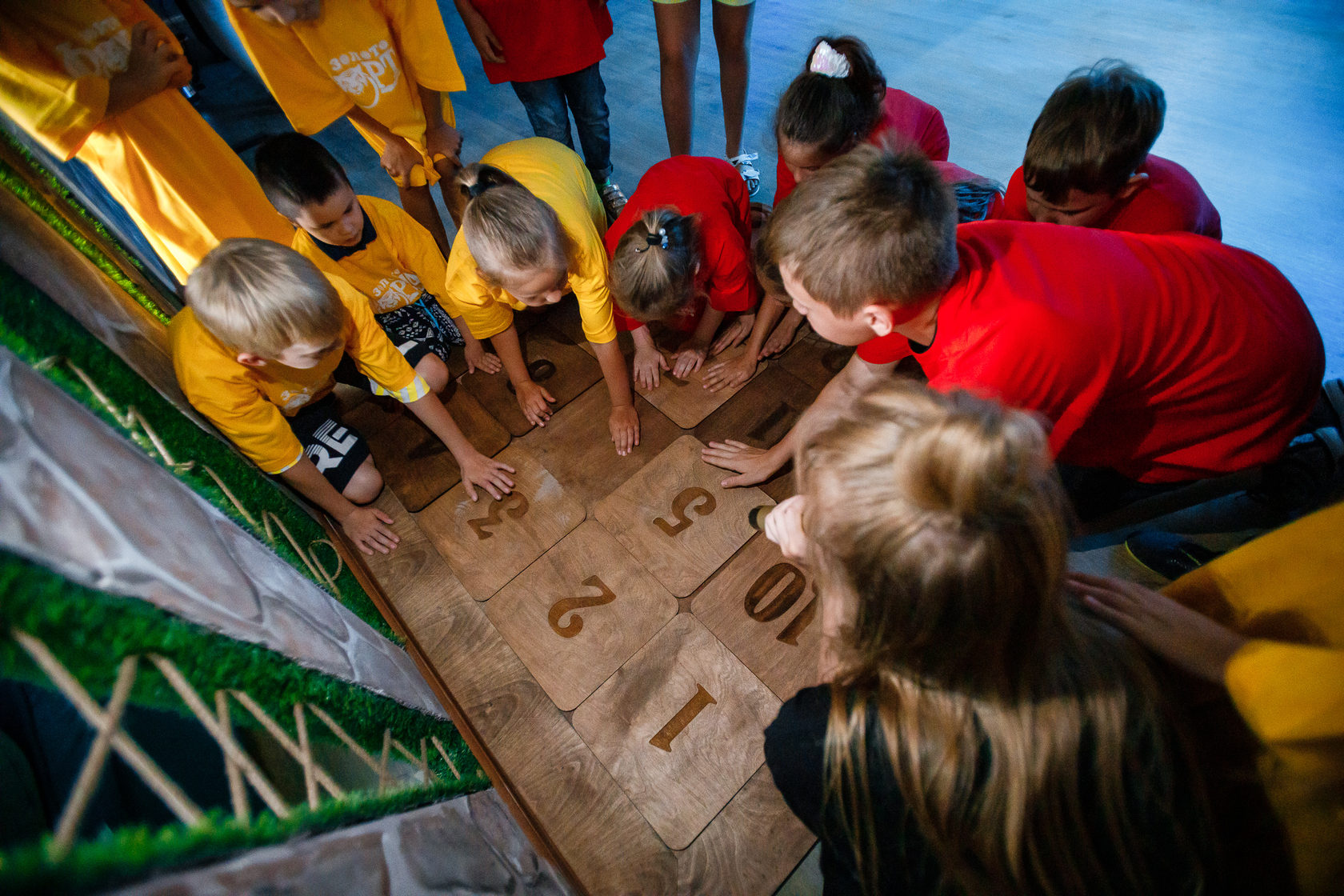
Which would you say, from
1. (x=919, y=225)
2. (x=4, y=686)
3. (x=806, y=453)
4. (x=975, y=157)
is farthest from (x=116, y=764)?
(x=975, y=157)

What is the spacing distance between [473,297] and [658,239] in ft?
1.86

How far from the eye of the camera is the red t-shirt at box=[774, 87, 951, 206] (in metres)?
1.61

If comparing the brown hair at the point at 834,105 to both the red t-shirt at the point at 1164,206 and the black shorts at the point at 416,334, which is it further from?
the black shorts at the point at 416,334

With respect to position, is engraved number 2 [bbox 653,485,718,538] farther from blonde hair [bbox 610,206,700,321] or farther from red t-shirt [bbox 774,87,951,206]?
red t-shirt [bbox 774,87,951,206]

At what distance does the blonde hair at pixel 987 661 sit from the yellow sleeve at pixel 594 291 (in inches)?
42.4

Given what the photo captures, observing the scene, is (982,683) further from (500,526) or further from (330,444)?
(330,444)

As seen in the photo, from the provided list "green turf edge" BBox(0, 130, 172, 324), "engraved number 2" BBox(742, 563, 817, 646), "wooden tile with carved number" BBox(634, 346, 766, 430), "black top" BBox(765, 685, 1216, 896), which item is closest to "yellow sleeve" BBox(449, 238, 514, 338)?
"wooden tile with carved number" BBox(634, 346, 766, 430)

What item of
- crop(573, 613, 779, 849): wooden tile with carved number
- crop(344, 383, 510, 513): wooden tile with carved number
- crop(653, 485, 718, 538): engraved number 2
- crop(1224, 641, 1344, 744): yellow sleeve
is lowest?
crop(573, 613, 779, 849): wooden tile with carved number

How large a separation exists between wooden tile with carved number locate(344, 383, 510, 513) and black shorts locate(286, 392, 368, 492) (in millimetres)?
89

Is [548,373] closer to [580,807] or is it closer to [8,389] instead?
[580,807]

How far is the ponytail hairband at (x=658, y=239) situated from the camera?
4.42ft

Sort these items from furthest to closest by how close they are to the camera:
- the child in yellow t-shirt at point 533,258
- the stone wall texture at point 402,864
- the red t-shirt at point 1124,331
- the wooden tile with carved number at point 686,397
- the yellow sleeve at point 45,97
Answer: the wooden tile with carved number at point 686,397, the child in yellow t-shirt at point 533,258, the yellow sleeve at point 45,97, the red t-shirt at point 1124,331, the stone wall texture at point 402,864

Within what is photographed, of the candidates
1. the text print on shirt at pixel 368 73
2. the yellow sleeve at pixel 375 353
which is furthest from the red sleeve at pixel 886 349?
the text print on shirt at pixel 368 73

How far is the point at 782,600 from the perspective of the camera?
1.35 m
